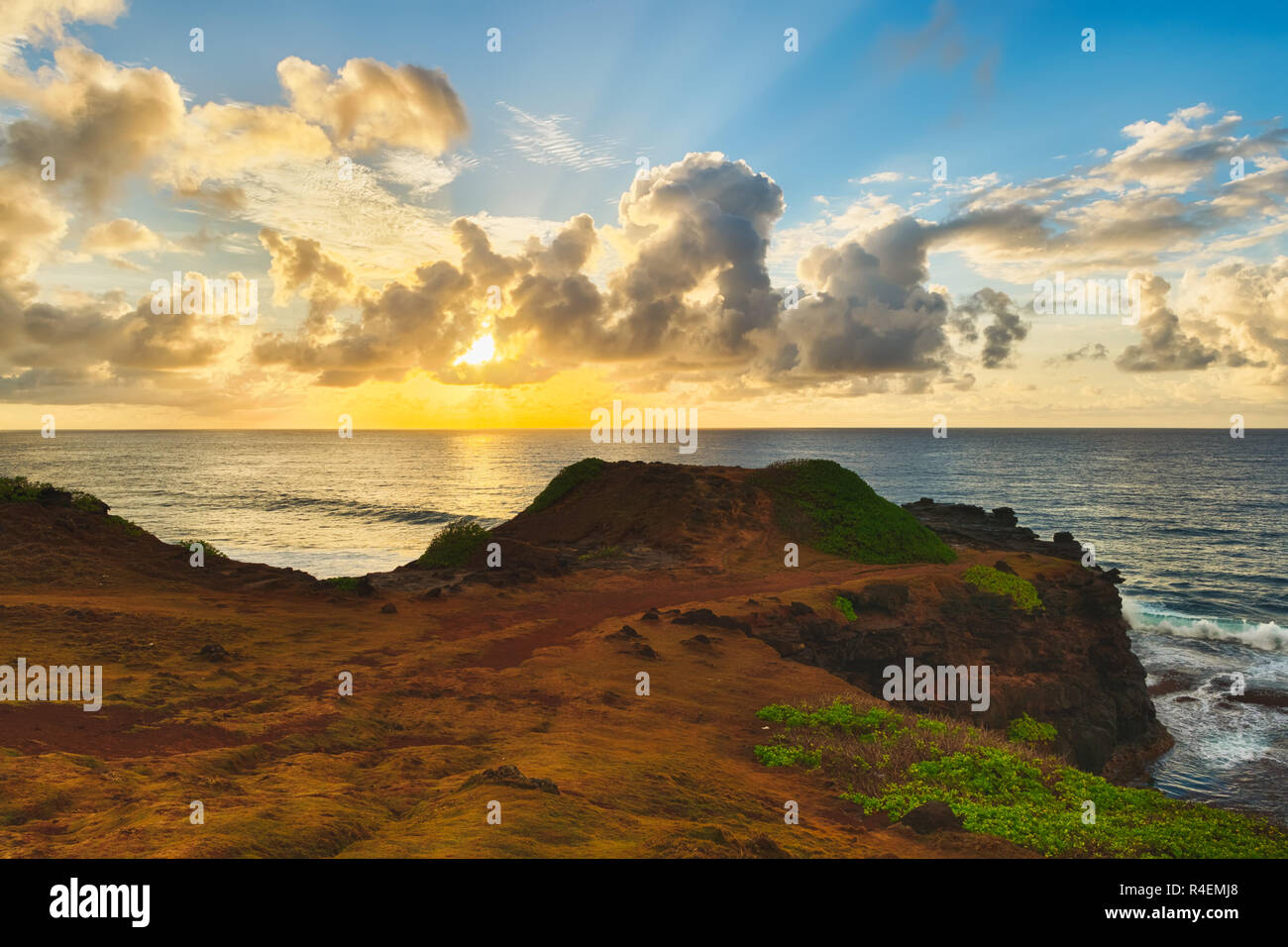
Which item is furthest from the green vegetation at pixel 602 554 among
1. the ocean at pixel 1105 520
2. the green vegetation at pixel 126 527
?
the ocean at pixel 1105 520

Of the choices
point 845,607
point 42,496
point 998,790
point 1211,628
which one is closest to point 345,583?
point 42,496

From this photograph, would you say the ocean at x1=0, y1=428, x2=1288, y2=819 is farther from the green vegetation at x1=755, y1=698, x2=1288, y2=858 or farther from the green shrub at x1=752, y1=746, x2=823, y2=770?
the green shrub at x1=752, y1=746, x2=823, y2=770

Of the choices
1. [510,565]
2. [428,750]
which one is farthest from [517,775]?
[510,565]

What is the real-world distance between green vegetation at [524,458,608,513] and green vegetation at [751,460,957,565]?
29.7ft

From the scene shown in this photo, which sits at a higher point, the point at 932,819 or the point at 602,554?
the point at 602,554

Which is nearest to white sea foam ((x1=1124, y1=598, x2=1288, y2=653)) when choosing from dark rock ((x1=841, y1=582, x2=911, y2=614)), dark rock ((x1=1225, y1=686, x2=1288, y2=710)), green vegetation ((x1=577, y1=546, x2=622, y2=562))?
dark rock ((x1=1225, y1=686, x2=1288, y2=710))

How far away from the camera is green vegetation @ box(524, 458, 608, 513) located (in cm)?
3769

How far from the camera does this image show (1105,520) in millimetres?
70938

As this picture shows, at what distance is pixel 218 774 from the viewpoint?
8.97m

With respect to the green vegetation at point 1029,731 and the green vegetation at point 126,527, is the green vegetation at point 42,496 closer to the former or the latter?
the green vegetation at point 126,527

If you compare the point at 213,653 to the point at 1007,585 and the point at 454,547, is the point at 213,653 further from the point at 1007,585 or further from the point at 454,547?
the point at 1007,585

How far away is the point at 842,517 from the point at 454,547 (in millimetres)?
17665
